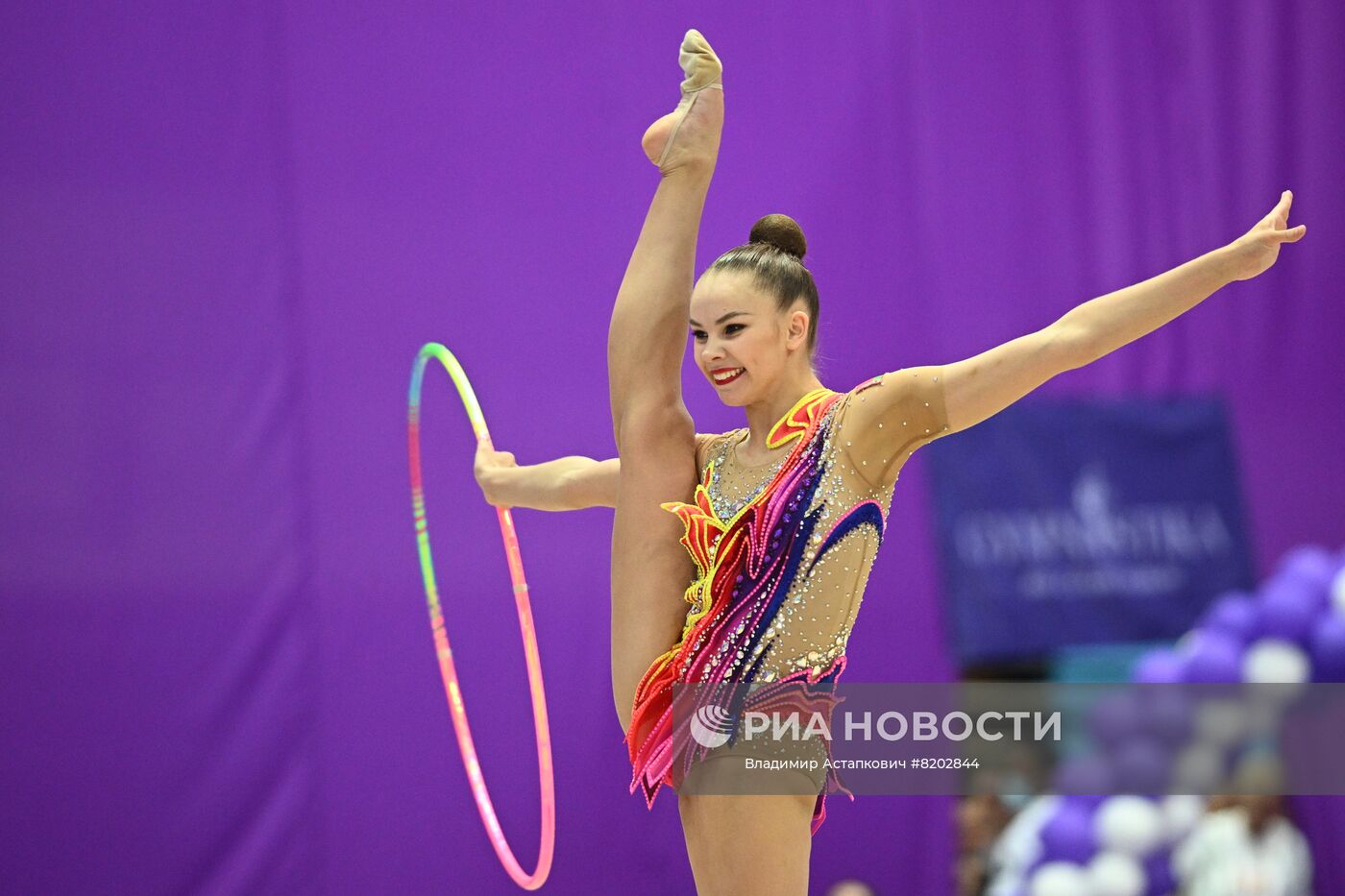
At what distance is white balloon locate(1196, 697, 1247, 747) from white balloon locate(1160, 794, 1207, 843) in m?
0.16

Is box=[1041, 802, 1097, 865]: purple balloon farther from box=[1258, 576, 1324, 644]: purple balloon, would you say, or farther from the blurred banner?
the blurred banner

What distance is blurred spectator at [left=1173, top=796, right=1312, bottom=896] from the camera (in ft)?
11.4

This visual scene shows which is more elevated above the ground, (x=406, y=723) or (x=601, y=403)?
(x=601, y=403)

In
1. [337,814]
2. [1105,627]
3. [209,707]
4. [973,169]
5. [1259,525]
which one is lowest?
[337,814]

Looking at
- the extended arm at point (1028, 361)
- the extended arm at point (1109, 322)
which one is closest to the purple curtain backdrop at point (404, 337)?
the extended arm at point (1028, 361)

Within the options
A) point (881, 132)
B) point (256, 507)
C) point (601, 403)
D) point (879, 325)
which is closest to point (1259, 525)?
point (879, 325)

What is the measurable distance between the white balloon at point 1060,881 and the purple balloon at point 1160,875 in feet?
0.50

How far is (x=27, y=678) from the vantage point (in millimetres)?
3721

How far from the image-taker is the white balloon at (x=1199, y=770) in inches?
140

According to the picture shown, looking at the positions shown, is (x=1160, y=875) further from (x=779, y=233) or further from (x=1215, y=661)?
(x=779, y=233)

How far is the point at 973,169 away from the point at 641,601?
296cm

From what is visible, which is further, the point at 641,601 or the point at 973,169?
the point at 973,169

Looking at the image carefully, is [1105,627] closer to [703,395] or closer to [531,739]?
[703,395]

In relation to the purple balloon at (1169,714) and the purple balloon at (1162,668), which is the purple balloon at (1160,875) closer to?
the purple balloon at (1169,714)
